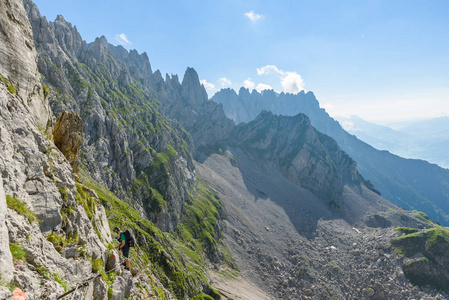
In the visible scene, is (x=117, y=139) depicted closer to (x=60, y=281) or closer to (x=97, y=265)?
(x=97, y=265)

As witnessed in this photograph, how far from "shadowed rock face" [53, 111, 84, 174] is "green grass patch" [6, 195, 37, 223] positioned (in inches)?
575

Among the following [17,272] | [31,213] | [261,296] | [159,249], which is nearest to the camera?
[17,272]

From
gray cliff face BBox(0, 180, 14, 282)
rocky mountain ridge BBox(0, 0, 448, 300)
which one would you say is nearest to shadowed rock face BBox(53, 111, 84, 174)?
rocky mountain ridge BBox(0, 0, 448, 300)

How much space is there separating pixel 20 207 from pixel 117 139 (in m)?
105

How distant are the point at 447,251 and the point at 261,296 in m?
104

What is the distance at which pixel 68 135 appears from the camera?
2567 cm

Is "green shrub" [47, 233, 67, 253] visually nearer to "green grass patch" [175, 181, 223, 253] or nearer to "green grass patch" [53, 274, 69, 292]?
"green grass patch" [53, 274, 69, 292]

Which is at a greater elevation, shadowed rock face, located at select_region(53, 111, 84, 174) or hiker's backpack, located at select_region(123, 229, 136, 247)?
shadowed rock face, located at select_region(53, 111, 84, 174)

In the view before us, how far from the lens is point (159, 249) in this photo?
50.0m

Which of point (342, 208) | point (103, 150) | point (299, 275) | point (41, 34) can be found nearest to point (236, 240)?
point (299, 275)

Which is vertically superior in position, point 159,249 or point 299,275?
point 159,249

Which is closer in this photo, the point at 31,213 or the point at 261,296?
the point at 31,213

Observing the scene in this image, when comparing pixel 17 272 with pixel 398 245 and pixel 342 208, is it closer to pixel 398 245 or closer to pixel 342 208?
pixel 398 245

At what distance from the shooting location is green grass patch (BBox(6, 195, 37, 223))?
36.6 feet
